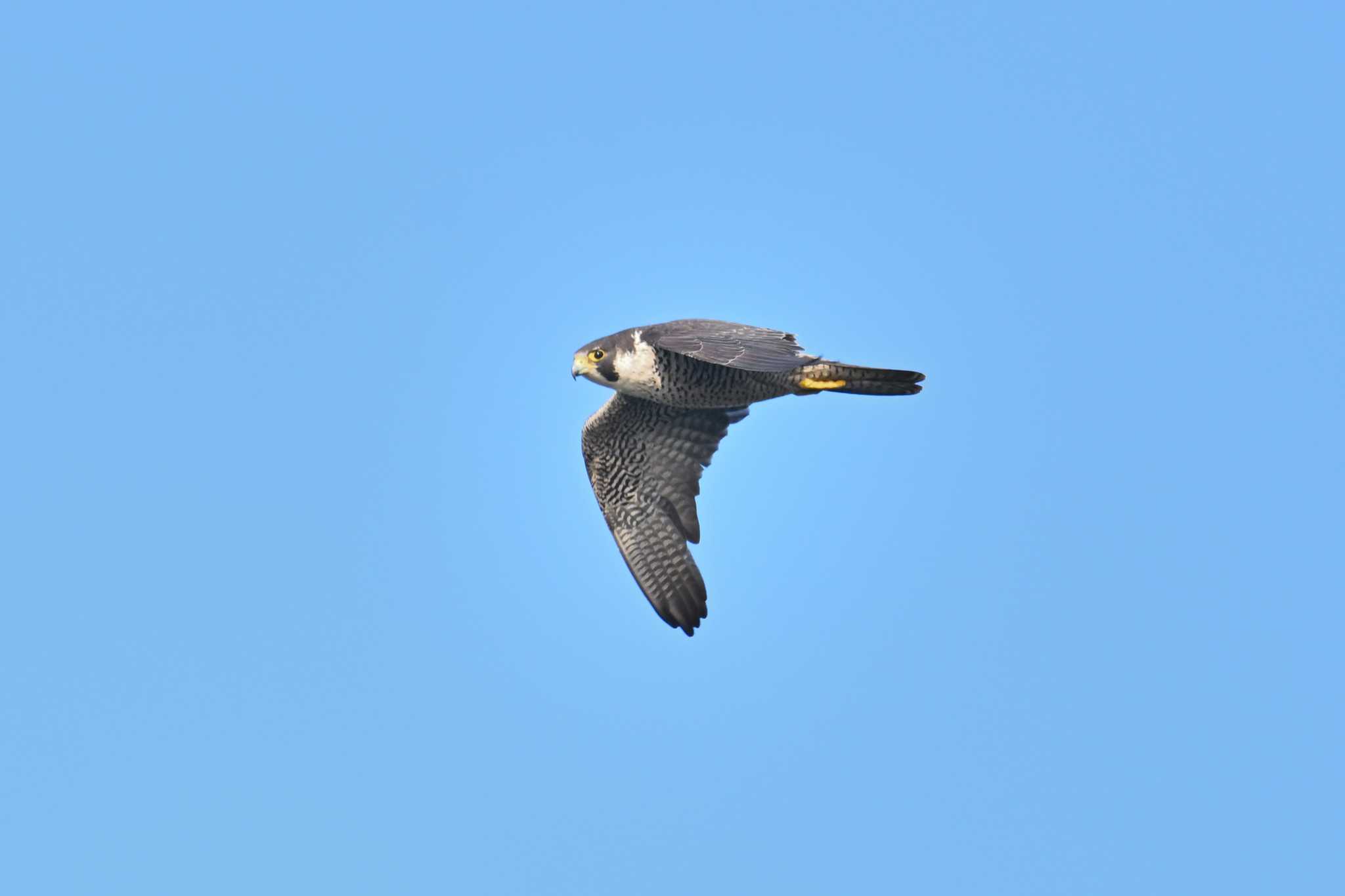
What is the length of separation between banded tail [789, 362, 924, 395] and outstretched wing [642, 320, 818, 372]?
12.2 inches

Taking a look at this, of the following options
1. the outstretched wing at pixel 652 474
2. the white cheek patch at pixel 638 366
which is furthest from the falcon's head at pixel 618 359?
the outstretched wing at pixel 652 474

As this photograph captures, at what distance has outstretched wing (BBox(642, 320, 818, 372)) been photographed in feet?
48.9

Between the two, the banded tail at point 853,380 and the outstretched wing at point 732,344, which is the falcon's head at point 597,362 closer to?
the outstretched wing at point 732,344

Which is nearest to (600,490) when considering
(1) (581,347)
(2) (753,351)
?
(1) (581,347)

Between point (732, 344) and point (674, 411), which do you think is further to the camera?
point (674, 411)

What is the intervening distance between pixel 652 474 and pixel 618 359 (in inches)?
81.8

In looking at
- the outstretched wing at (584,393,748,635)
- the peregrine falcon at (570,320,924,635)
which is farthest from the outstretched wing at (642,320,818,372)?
the outstretched wing at (584,393,748,635)

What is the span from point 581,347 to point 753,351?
193 cm

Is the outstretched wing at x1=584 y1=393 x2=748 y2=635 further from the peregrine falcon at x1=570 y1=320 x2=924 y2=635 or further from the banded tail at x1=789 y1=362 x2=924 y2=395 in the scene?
the banded tail at x1=789 y1=362 x2=924 y2=395

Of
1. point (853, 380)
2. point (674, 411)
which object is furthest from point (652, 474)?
point (853, 380)

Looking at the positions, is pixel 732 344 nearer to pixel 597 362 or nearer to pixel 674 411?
pixel 597 362

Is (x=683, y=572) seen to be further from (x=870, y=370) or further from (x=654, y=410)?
(x=870, y=370)

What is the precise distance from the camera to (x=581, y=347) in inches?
643

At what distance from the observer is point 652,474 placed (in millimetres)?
17922
